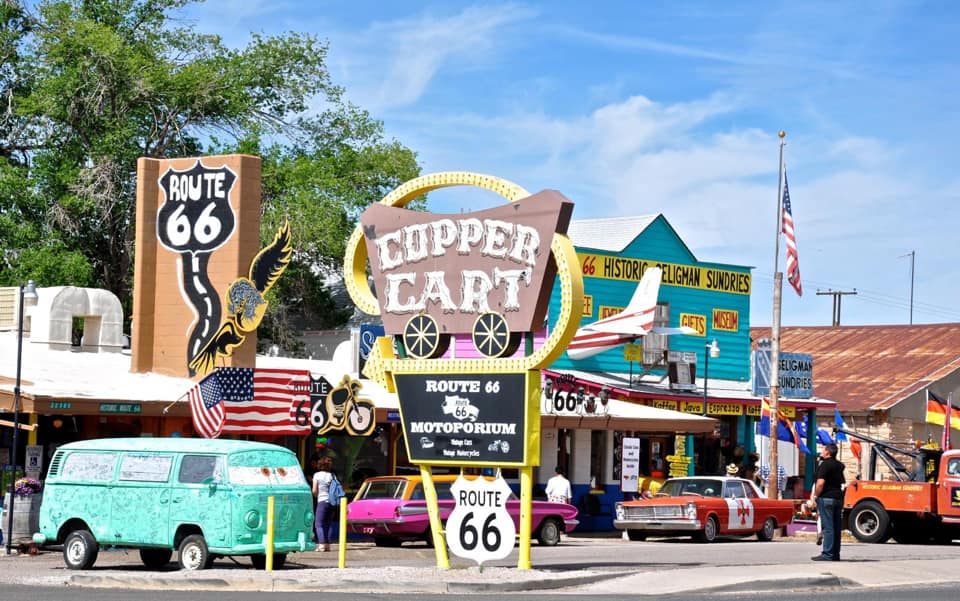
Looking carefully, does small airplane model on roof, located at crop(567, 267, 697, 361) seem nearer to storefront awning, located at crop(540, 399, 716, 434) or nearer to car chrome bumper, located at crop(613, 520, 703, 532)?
storefront awning, located at crop(540, 399, 716, 434)

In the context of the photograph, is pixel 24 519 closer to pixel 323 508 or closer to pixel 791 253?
pixel 323 508

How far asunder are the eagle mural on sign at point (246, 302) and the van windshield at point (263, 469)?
736 cm

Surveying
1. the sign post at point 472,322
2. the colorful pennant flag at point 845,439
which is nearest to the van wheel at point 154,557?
the sign post at point 472,322

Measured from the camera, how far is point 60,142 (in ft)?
152

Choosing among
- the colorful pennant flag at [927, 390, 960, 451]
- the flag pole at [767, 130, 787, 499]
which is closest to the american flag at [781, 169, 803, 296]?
the flag pole at [767, 130, 787, 499]

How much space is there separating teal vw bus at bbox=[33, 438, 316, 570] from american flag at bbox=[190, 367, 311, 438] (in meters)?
4.22

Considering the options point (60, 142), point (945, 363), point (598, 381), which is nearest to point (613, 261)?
point (598, 381)

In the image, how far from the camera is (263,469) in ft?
65.2

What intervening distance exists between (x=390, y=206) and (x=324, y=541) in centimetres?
711

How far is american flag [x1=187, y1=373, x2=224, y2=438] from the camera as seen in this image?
81.8ft

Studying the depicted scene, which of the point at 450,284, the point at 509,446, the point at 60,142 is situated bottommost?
the point at 509,446

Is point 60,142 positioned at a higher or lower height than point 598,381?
higher

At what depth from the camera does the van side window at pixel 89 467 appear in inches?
805

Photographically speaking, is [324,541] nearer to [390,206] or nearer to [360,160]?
[390,206]
